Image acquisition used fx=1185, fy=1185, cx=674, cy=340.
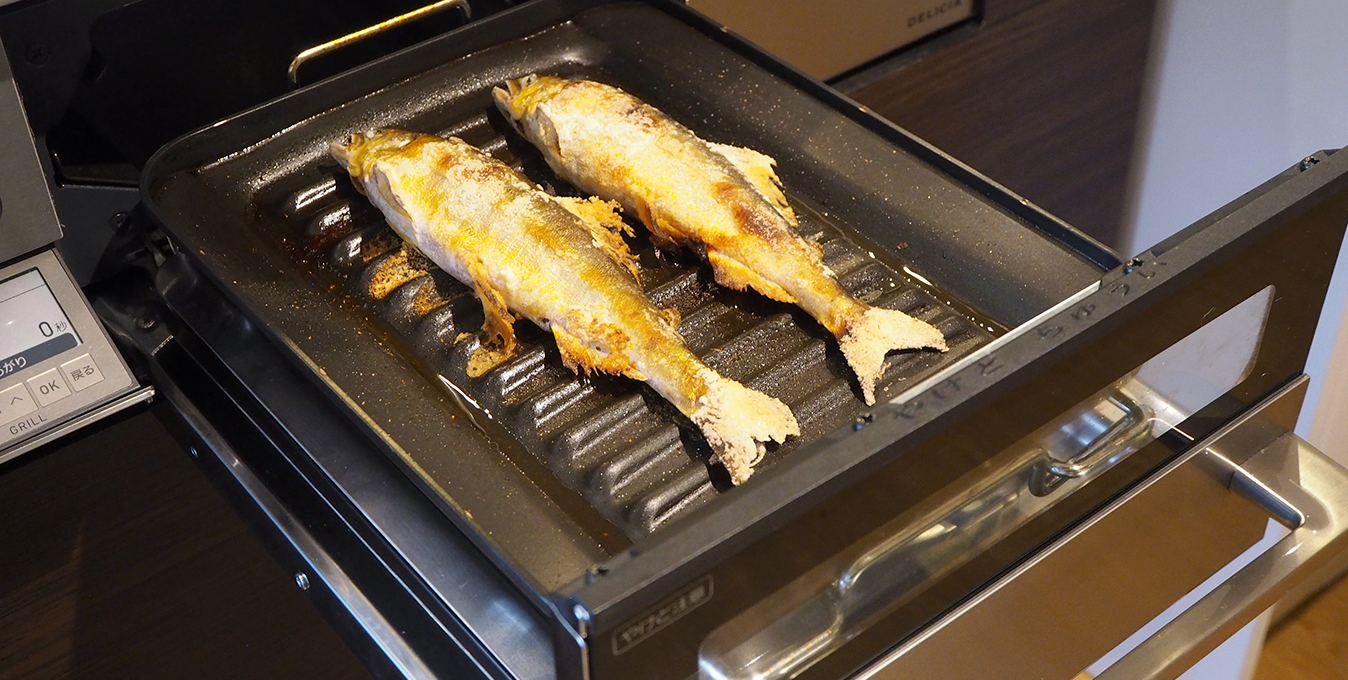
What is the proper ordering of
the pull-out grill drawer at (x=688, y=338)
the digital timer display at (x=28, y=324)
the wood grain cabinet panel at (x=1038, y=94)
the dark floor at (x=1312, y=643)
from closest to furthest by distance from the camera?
the pull-out grill drawer at (x=688, y=338) < the digital timer display at (x=28, y=324) < the wood grain cabinet panel at (x=1038, y=94) < the dark floor at (x=1312, y=643)

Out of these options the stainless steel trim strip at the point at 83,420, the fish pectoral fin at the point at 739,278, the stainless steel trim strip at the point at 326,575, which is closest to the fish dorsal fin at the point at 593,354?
the fish pectoral fin at the point at 739,278

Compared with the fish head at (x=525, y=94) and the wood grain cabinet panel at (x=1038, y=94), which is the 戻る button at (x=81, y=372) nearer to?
the fish head at (x=525, y=94)

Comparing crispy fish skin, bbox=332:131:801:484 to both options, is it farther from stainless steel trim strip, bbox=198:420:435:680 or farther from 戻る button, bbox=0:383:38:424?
戻る button, bbox=0:383:38:424

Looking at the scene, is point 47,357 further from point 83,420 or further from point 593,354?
point 593,354

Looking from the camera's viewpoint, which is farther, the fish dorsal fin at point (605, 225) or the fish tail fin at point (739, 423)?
the fish dorsal fin at point (605, 225)

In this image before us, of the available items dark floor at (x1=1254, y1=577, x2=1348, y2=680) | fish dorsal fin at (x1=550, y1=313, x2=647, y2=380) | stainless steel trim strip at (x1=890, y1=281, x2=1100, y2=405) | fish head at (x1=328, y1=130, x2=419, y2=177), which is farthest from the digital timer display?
dark floor at (x1=1254, y1=577, x2=1348, y2=680)

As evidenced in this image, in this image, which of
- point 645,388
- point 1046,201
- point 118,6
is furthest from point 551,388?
point 1046,201

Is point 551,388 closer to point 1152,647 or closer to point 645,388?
point 645,388
